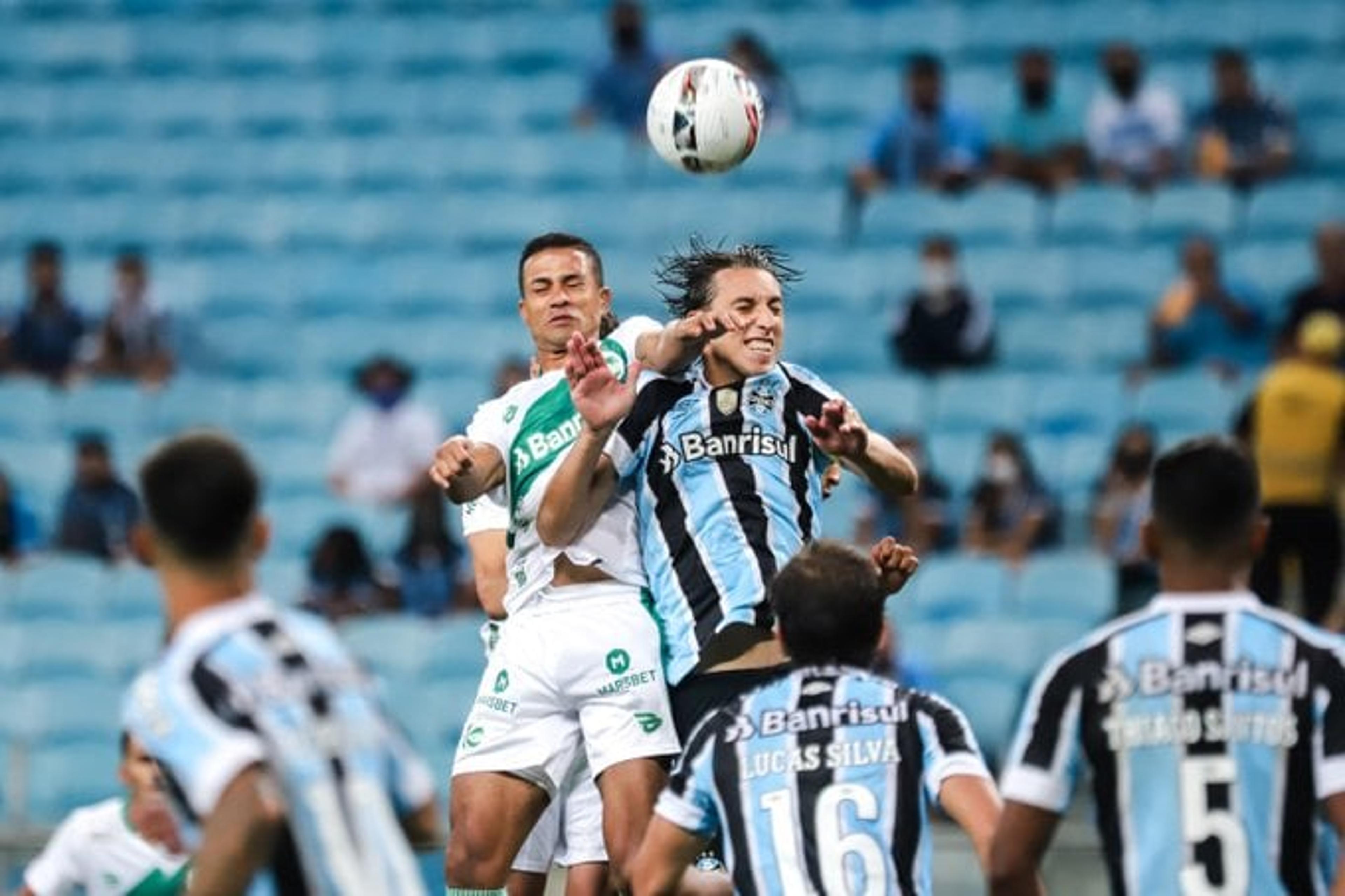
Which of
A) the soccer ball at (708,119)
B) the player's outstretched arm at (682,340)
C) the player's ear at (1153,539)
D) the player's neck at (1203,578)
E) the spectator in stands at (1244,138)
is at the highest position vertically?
the spectator in stands at (1244,138)

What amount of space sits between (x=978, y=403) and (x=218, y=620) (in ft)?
34.0

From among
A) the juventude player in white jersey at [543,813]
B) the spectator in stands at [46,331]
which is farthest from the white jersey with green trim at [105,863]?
the spectator in stands at [46,331]

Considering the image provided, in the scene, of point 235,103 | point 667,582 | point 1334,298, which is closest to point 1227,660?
point 667,582

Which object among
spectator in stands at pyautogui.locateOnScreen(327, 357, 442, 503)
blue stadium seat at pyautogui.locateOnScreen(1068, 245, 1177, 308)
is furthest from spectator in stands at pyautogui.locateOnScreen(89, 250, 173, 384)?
blue stadium seat at pyautogui.locateOnScreen(1068, 245, 1177, 308)

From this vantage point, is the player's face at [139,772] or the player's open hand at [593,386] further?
the player's face at [139,772]

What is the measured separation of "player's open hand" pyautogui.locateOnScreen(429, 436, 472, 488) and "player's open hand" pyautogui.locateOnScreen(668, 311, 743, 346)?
0.68 meters

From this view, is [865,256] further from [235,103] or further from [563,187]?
[235,103]

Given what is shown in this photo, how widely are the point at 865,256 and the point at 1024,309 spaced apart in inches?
40.3

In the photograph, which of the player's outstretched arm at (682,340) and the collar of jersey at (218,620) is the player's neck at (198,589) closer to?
the collar of jersey at (218,620)

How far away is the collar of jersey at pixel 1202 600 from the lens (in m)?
5.61

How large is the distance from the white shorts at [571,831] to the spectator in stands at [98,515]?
7.33 metres

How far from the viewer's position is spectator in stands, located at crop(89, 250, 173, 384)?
56.4ft

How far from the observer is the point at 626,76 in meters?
18.4

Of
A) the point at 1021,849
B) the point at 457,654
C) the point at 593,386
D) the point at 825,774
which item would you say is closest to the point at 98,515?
the point at 457,654
